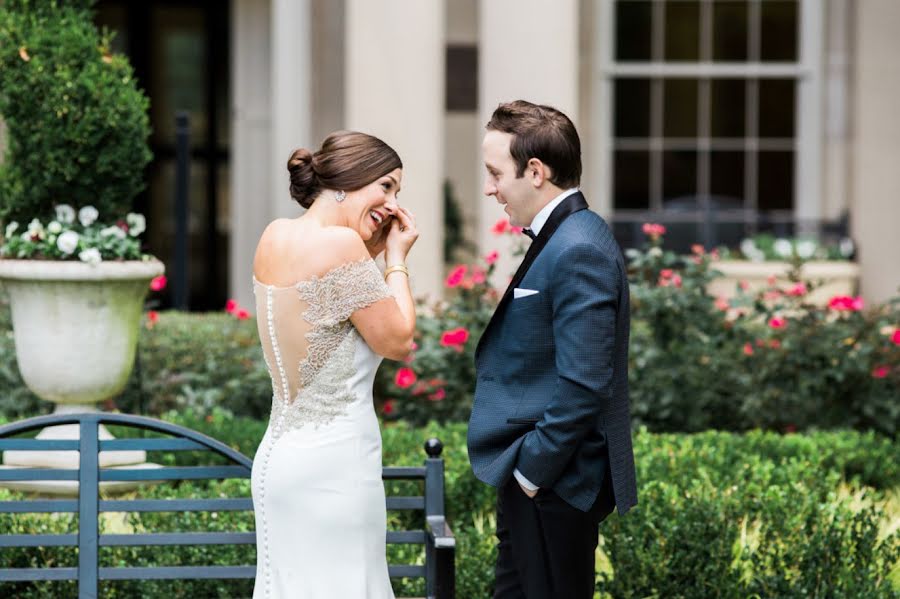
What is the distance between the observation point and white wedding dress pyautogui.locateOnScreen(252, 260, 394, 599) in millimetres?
3709

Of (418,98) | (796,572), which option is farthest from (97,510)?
(418,98)

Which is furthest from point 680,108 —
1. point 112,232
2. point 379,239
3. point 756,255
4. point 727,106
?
point 379,239

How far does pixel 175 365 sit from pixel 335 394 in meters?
4.58

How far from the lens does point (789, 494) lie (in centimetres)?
517

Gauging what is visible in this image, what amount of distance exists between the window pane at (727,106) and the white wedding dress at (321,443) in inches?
375

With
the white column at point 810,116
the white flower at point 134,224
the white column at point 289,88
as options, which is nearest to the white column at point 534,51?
the white column at point 289,88

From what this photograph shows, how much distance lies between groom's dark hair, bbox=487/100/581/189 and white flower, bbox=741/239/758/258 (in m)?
8.62

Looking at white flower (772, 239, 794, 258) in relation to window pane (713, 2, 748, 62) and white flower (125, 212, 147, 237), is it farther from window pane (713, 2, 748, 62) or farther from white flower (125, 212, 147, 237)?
white flower (125, 212, 147, 237)

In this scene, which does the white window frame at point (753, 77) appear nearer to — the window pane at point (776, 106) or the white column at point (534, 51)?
the window pane at point (776, 106)

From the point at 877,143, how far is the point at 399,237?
29.8ft

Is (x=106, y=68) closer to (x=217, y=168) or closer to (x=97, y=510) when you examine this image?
(x=97, y=510)

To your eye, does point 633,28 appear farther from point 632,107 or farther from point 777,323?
point 777,323

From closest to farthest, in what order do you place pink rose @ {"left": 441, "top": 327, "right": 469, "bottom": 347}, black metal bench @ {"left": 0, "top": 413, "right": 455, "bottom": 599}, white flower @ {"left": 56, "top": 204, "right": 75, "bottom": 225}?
black metal bench @ {"left": 0, "top": 413, "right": 455, "bottom": 599} < white flower @ {"left": 56, "top": 204, "right": 75, "bottom": 225} < pink rose @ {"left": 441, "top": 327, "right": 469, "bottom": 347}

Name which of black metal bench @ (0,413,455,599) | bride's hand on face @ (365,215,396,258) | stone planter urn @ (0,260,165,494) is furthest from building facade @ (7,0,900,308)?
bride's hand on face @ (365,215,396,258)
